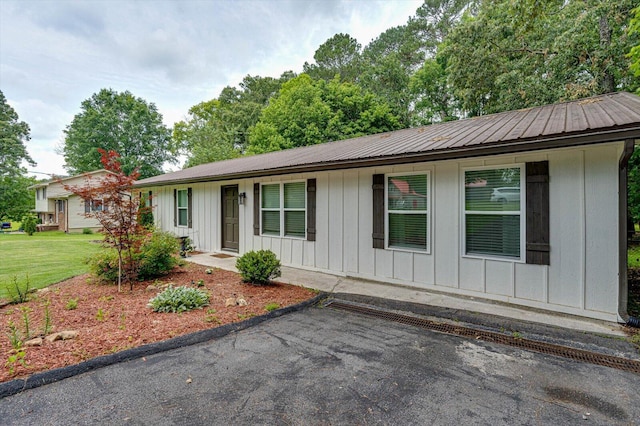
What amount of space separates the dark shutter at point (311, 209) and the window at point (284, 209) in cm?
18

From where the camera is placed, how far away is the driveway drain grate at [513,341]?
2.73 m

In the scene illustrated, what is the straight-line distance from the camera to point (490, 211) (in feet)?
14.5

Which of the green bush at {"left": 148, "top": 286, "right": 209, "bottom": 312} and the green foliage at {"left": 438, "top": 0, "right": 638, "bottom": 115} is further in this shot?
the green foliage at {"left": 438, "top": 0, "right": 638, "bottom": 115}

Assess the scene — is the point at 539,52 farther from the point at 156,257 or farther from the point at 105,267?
the point at 105,267

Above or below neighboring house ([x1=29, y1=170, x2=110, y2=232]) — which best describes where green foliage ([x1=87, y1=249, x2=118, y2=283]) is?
below

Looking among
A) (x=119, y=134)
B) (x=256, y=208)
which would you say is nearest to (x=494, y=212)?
(x=256, y=208)

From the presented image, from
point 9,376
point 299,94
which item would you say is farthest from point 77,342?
point 299,94

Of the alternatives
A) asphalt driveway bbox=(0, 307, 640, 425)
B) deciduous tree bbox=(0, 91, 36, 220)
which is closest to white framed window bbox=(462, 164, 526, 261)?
asphalt driveway bbox=(0, 307, 640, 425)

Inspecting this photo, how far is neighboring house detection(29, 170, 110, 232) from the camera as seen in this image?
60.6ft

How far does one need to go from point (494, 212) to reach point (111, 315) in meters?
5.43

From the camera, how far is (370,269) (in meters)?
5.71

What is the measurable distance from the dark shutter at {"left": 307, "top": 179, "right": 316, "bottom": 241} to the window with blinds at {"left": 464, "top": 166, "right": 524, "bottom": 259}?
301 cm

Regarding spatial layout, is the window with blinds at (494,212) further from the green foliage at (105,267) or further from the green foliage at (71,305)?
the green foliage at (105,267)

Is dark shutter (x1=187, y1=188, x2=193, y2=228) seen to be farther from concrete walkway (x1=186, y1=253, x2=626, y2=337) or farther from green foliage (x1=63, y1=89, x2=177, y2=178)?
green foliage (x1=63, y1=89, x2=177, y2=178)
